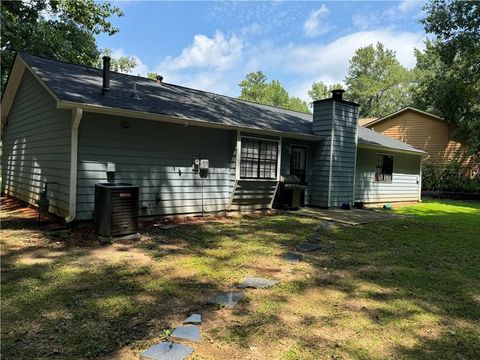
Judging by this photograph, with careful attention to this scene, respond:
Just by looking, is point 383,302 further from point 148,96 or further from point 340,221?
point 148,96

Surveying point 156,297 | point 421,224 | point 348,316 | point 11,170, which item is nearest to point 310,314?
point 348,316

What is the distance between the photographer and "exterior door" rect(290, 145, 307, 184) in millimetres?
10898

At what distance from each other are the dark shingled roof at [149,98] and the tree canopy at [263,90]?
42.2 meters

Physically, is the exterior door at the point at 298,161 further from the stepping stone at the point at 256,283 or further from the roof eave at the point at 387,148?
the stepping stone at the point at 256,283

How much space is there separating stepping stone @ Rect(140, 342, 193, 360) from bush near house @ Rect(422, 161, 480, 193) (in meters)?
20.3

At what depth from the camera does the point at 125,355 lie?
8.00 feet

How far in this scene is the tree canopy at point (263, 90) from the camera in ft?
172

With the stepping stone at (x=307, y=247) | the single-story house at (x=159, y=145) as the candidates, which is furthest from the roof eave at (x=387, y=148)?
the stepping stone at (x=307, y=247)

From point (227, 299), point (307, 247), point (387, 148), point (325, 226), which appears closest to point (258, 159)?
point (325, 226)

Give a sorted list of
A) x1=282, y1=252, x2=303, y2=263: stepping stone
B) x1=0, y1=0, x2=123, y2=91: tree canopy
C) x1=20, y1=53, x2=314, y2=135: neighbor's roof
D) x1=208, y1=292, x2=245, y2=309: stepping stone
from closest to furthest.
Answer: x1=208, y1=292, x2=245, y2=309: stepping stone
x1=282, y1=252, x2=303, y2=263: stepping stone
x1=20, y1=53, x2=314, y2=135: neighbor's roof
x1=0, y1=0, x2=123, y2=91: tree canopy

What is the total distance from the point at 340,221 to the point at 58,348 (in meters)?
7.23

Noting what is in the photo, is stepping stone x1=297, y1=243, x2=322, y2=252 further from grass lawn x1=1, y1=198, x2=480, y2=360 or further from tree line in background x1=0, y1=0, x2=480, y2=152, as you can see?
tree line in background x1=0, y1=0, x2=480, y2=152

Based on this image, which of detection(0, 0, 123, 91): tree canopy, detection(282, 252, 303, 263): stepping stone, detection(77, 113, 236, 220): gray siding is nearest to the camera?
detection(282, 252, 303, 263): stepping stone

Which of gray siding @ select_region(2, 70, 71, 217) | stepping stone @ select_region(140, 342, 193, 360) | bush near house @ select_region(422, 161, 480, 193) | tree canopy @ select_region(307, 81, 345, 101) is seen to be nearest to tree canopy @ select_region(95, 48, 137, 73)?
gray siding @ select_region(2, 70, 71, 217)
